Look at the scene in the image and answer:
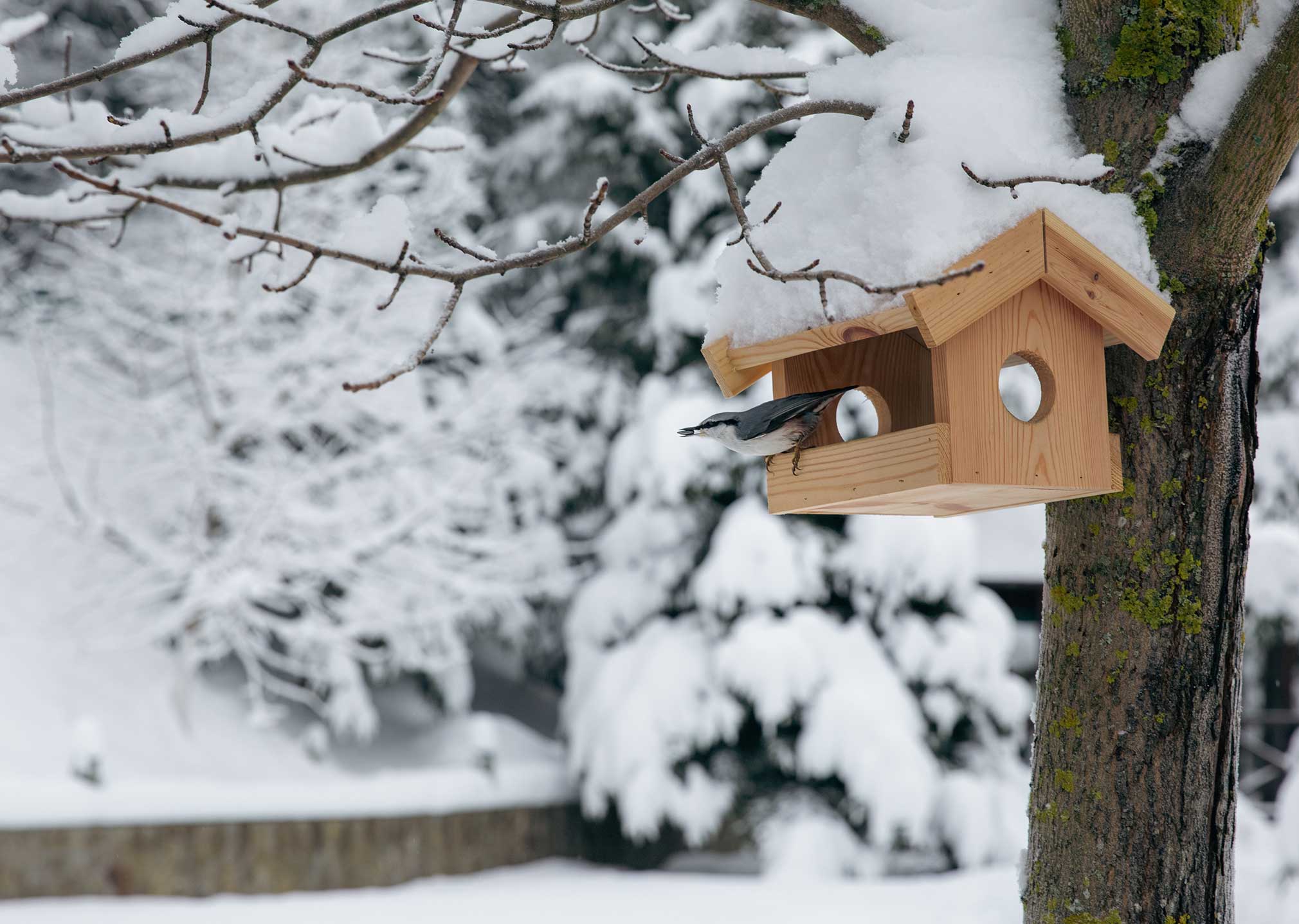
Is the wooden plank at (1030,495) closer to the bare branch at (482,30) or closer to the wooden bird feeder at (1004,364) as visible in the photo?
the wooden bird feeder at (1004,364)

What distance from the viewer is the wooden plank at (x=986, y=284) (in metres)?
1.59

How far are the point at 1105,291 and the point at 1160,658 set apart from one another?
532mm

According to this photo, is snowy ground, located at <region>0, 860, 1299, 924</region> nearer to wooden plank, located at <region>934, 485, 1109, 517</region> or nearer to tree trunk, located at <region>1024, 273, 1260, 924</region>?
tree trunk, located at <region>1024, 273, 1260, 924</region>

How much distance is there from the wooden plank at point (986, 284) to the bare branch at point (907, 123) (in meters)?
0.16

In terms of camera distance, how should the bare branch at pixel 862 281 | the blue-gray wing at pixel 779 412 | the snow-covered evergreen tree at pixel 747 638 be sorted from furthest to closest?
the snow-covered evergreen tree at pixel 747 638, the blue-gray wing at pixel 779 412, the bare branch at pixel 862 281

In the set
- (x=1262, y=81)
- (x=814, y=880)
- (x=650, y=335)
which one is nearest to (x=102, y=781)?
(x=814, y=880)

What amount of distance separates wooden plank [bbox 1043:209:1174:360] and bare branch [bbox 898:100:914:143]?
221 millimetres

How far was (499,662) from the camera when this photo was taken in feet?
33.5

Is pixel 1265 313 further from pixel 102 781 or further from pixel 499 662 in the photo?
pixel 102 781

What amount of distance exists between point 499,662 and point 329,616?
3.09 m

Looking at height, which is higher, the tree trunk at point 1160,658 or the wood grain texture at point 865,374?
the wood grain texture at point 865,374

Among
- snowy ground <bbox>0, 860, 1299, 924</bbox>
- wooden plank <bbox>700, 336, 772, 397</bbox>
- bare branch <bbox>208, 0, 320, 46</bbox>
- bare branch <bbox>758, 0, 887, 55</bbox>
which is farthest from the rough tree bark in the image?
snowy ground <bbox>0, 860, 1299, 924</bbox>

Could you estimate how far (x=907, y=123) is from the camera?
1555mm

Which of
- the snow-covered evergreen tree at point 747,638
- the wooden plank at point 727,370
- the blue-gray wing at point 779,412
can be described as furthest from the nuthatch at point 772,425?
the snow-covered evergreen tree at point 747,638
